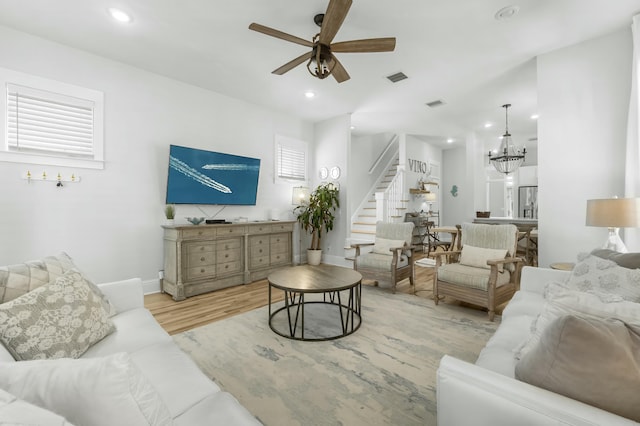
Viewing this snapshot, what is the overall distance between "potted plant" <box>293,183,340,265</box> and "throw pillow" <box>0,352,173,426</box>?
4.70m

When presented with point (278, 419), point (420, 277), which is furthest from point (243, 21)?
point (420, 277)

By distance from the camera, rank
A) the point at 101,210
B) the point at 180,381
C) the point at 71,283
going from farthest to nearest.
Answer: the point at 101,210
the point at 71,283
the point at 180,381

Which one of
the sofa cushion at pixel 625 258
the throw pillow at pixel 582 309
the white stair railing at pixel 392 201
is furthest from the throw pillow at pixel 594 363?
the white stair railing at pixel 392 201

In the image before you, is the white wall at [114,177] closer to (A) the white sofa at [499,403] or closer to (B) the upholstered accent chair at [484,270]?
(B) the upholstered accent chair at [484,270]

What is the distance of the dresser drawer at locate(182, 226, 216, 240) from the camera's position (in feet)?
12.2

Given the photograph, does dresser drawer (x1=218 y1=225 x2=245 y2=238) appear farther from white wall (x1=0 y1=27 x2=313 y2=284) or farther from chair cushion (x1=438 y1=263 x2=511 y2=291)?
chair cushion (x1=438 y1=263 x2=511 y2=291)

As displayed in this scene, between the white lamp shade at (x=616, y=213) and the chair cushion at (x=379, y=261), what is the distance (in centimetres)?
204

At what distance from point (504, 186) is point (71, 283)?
1135 cm

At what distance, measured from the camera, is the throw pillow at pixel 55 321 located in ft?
3.92

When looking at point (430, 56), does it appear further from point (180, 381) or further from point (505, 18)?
point (180, 381)

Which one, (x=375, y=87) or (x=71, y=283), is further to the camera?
(x=375, y=87)

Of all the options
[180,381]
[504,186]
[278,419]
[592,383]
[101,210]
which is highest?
[504,186]

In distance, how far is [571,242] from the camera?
3.29 meters

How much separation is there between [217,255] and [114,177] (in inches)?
64.1
